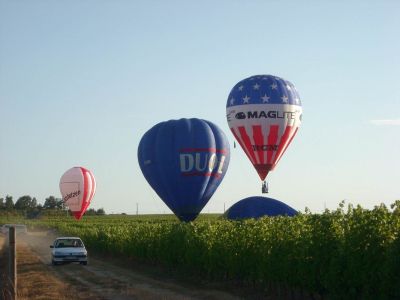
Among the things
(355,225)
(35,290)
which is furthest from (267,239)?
(35,290)

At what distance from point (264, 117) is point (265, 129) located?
0.88 meters

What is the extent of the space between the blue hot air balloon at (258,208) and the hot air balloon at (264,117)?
249 centimetres

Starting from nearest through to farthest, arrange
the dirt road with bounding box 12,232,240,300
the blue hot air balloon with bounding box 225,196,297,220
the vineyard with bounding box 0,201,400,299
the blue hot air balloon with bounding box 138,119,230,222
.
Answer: the vineyard with bounding box 0,201,400,299, the dirt road with bounding box 12,232,240,300, the blue hot air balloon with bounding box 225,196,297,220, the blue hot air balloon with bounding box 138,119,230,222

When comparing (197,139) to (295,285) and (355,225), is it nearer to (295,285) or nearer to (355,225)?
(295,285)

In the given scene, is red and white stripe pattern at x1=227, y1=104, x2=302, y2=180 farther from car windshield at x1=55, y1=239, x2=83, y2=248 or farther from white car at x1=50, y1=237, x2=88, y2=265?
white car at x1=50, y1=237, x2=88, y2=265

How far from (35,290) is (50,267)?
13.7m

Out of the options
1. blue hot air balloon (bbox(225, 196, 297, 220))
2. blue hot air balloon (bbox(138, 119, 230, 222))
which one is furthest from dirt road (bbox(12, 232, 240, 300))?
blue hot air balloon (bbox(138, 119, 230, 222))

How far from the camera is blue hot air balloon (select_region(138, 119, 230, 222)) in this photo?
50.4 meters

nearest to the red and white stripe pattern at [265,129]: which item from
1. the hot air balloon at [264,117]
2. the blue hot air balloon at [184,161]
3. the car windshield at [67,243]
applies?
the hot air balloon at [264,117]

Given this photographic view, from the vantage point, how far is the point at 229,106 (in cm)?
5072

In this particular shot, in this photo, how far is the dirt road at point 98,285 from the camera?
26.6 m

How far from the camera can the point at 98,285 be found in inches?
1204

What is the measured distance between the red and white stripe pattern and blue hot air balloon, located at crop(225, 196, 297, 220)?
2.49 meters

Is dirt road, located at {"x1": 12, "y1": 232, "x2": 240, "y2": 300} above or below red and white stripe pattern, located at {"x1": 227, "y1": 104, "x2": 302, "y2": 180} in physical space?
below
